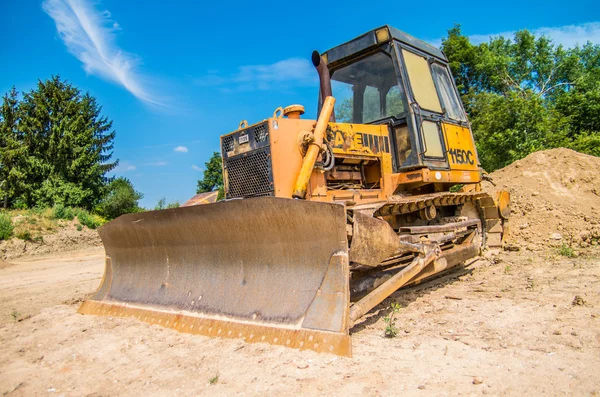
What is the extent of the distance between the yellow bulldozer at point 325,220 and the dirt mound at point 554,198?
3.44 ft

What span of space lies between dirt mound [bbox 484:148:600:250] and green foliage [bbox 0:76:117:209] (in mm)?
24026

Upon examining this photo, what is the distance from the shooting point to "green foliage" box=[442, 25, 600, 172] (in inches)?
543

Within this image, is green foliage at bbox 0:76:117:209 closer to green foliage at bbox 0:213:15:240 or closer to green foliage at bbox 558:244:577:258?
green foliage at bbox 0:213:15:240

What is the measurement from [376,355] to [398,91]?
3420 millimetres

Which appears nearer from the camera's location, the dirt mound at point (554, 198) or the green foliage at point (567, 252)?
the green foliage at point (567, 252)

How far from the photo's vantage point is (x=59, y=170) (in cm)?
2605

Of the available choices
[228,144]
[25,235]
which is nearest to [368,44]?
[228,144]

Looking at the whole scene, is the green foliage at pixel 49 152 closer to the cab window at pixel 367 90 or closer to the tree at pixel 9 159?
the tree at pixel 9 159

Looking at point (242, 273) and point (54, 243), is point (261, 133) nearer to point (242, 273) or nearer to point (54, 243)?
point (242, 273)

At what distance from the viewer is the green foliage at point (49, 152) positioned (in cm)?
2512

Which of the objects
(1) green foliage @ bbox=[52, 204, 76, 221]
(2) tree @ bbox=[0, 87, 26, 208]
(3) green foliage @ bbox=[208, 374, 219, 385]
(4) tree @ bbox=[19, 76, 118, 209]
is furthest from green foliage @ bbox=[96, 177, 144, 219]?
(3) green foliage @ bbox=[208, 374, 219, 385]

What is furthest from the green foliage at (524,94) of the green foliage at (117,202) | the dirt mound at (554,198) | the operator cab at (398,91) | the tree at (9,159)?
the tree at (9,159)

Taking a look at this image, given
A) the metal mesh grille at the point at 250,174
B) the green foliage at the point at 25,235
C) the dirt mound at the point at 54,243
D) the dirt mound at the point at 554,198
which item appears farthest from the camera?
the green foliage at the point at 25,235

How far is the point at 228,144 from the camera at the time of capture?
4457 millimetres
